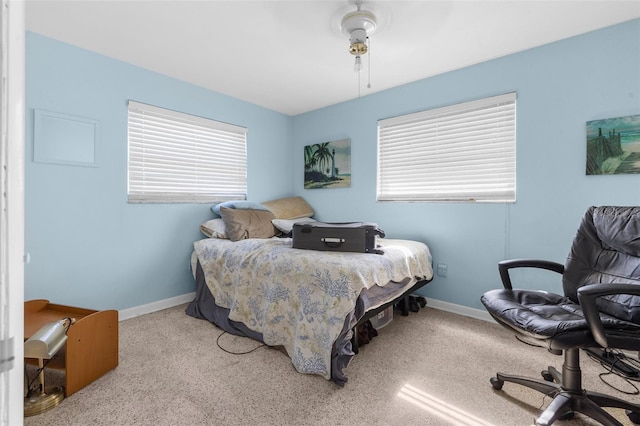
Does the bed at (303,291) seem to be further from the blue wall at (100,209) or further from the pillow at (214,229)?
the blue wall at (100,209)

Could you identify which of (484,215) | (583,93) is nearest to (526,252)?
(484,215)

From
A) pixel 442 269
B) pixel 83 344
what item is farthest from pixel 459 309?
pixel 83 344

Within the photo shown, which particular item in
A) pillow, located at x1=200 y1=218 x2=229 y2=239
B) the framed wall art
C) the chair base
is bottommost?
the chair base

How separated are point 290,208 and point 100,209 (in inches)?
76.2

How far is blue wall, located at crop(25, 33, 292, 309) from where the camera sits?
7.13 feet

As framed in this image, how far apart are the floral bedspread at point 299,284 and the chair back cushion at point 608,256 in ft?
3.28

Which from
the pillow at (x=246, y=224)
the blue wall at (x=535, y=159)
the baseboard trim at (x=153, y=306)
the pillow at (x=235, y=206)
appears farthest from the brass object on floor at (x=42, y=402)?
the blue wall at (x=535, y=159)

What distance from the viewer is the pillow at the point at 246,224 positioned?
2879 mm

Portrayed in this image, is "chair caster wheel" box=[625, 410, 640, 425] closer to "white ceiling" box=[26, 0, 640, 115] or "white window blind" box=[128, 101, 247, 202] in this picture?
"white ceiling" box=[26, 0, 640, 115]

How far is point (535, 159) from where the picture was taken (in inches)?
93.0

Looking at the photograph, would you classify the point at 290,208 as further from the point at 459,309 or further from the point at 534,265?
the point at 534,265

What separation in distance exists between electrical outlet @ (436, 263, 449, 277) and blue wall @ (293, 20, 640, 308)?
1.9 inches

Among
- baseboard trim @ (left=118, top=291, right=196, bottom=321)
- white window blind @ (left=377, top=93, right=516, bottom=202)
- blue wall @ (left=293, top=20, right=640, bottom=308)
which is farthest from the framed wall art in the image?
baseboard trim @ (left=118, top=291, right=196, bottom=321)

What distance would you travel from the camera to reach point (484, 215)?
8.57ft
